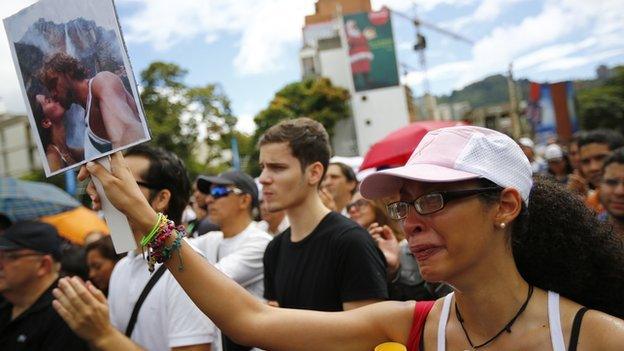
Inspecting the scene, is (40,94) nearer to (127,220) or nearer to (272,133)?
(127,220)

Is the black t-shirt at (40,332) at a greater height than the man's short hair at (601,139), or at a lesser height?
lesser

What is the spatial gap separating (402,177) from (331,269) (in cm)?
100

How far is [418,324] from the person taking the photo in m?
1.79

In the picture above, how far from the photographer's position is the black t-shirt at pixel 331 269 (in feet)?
7.94

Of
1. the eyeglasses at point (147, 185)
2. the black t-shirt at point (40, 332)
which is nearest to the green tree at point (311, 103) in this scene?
the black t-shirt at point (40, 332)

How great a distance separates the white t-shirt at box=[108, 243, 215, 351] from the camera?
228cm

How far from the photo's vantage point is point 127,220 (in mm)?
1741

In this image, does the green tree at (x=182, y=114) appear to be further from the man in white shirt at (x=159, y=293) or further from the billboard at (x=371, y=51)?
the man in white shirt at (x=159, y=293)

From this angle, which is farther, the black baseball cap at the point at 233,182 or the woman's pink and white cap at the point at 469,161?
the black baseball cap at the point at 233,182

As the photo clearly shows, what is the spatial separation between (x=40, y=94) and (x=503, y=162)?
1.56 metres

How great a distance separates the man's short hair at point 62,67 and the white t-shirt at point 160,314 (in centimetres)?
104

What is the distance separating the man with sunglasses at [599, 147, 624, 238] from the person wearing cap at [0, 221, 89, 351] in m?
3.40

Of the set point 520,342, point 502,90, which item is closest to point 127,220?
point 520,342

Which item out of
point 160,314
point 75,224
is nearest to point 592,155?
point 160,314
